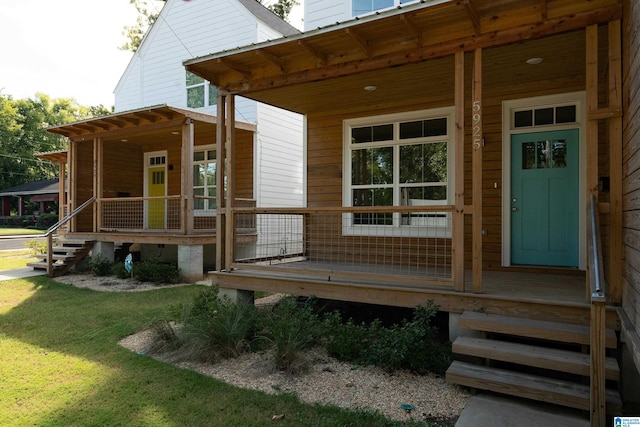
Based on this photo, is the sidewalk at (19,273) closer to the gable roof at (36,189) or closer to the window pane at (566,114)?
the window pane at (566,114)

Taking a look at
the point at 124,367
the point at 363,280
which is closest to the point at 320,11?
the point at 363,280

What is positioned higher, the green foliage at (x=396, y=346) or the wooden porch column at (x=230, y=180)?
the wooden porch column at (x=230, y=180)

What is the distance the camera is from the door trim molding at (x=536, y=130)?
5.52 metres

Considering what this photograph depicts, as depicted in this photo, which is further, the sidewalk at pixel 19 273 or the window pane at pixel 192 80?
the window pane at pixel 192 80

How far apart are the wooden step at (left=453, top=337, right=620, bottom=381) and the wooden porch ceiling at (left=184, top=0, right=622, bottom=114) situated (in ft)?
9.62

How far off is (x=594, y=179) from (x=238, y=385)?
3683mm

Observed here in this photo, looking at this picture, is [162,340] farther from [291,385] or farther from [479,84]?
[479,84]

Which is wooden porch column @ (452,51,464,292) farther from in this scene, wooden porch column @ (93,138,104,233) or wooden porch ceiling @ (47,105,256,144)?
wooden porch column @ (93,138,104,233)

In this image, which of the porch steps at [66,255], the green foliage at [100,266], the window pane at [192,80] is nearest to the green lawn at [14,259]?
the porch steps at [66,255]

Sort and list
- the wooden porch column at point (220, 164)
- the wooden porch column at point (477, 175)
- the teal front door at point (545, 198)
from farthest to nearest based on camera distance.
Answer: the wooden porch column at point (220, 164), the teal front door at point (545, 198), the wooden porch column at point (477, 175)

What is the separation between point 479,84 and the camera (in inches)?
165

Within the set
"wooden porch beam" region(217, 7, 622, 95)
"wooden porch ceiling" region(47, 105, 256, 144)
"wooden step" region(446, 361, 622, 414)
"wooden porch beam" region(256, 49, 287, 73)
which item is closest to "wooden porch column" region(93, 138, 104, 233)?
"wooden porch ceiling" region(47, 105, 256, 144)

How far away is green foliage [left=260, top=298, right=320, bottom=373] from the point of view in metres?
4.11

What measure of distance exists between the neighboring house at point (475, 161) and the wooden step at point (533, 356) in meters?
0.02
